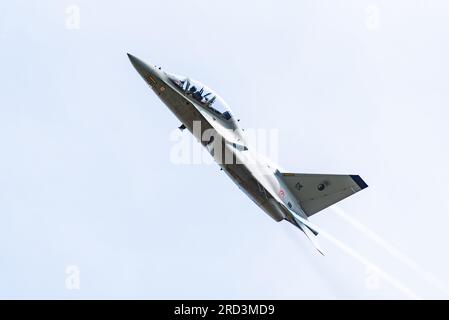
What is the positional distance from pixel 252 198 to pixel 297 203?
2560 mm

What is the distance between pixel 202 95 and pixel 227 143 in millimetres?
2594

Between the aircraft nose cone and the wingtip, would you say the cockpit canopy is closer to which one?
the aircraft nose cone

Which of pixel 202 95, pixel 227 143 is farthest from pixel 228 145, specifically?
pixel 202 95

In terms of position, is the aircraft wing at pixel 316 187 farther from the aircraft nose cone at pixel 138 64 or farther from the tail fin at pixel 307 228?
the aircraft nose cone at pixel 138 64

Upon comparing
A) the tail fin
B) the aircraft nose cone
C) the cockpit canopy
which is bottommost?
the tail fin

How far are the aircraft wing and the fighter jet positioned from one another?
207mm

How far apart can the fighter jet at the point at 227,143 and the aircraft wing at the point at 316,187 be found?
0.21 meters

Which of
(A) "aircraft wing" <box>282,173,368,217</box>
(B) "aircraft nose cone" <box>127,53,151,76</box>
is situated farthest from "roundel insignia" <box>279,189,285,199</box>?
(B) "aircraft nose cone" <box>127,53,151,76</box>

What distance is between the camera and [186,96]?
33750 mm

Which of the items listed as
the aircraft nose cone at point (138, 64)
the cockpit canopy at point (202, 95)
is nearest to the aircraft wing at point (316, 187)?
the cockpit canopy at point (202, 95)

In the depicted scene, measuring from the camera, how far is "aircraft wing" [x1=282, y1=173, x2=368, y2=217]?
35.0 meters
